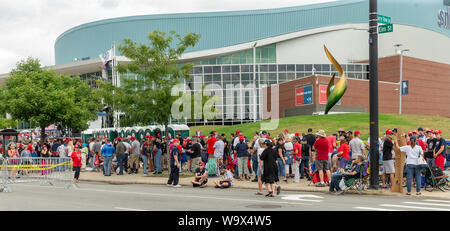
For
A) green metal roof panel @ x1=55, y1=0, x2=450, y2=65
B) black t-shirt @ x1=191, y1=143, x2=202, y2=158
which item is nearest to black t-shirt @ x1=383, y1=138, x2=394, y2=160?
black t-shirt @ x1=191, y1=143, x2=202, y2=158

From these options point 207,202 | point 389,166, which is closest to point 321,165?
point 389,166

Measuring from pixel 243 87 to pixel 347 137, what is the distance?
157 feet

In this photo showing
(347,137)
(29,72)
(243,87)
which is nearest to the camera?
(347,137)

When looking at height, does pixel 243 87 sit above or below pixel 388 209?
above

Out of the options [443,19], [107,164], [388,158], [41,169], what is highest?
[443,19]

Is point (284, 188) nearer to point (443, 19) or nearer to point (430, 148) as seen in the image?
point (430, 148)

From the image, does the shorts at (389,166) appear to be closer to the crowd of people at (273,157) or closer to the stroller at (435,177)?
the crowd of people at (273,157)

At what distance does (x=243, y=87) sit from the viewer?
6372 centimetres

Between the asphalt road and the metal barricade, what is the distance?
2.19m

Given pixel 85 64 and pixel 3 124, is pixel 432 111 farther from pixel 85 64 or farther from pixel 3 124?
pixel 3 124

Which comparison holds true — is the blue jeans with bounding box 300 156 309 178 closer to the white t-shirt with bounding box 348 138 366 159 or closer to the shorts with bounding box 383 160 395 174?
the white t-shirt with bounding box 348 138 366 159

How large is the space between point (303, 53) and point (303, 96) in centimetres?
2245

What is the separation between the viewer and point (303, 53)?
71.3m

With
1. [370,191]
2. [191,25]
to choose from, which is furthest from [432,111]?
[370,191]
